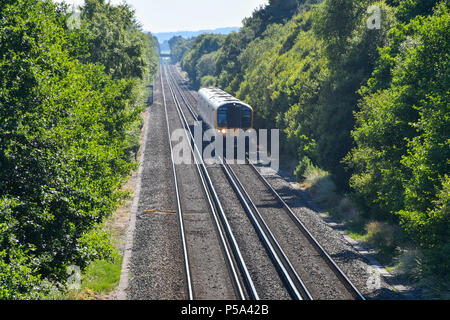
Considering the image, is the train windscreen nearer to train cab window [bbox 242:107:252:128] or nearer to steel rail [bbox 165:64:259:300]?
train cab window [bbox 242:107:252:128]

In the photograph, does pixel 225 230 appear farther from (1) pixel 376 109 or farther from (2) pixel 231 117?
(2) pixel 231 117

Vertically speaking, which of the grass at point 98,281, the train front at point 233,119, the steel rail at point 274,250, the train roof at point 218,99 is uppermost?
the train roof at point 218,99

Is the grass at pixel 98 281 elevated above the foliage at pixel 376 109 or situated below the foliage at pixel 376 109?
below

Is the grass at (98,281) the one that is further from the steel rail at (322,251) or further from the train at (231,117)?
the train at (231,117)

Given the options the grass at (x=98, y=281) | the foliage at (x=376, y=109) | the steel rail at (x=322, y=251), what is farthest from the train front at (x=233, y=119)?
the grass at (x=98, y=281)

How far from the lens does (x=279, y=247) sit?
15602 millimetres

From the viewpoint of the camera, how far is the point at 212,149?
32.0 metres

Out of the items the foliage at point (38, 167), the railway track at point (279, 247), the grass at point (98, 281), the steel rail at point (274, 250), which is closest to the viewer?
the foliage at point (38, 167)

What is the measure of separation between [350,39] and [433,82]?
10740 millimetres

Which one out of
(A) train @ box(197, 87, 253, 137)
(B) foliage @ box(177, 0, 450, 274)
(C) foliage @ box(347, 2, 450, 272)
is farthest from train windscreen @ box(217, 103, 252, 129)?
(C) foliage @ box(347, 2, 450, 272)

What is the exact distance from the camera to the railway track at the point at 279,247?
12.6m

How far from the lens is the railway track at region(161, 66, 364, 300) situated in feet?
41.5
